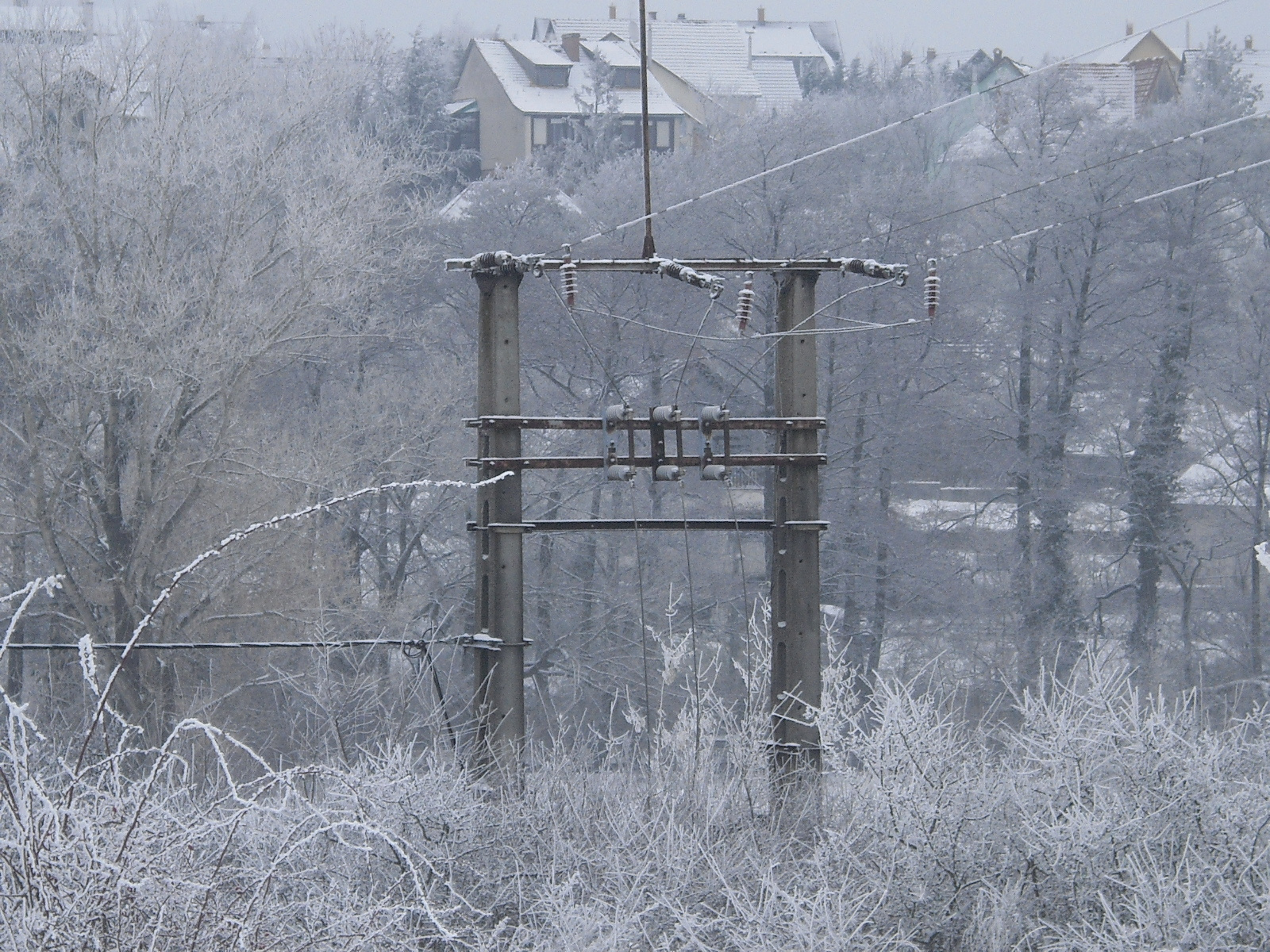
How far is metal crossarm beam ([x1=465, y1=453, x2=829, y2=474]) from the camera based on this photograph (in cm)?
831

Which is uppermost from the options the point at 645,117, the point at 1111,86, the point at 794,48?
the point at 794,48

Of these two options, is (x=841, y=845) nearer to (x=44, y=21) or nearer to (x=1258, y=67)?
(x=44, y=21)

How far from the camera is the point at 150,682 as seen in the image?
2100 cm

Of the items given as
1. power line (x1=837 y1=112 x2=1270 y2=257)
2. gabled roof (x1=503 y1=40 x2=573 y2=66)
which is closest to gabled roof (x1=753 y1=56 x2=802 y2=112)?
gabled roof (x1=503 y1=40 x2=573 y2=66)

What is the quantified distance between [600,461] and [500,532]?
75cm

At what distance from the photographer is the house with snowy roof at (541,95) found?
45.6 metres

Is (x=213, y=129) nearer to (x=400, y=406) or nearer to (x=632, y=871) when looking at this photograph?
(x=400, y=406)

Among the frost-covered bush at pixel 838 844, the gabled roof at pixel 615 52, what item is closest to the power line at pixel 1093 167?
the frost-covered bush at pixel 838 844

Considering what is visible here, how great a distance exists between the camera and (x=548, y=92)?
47469 mm

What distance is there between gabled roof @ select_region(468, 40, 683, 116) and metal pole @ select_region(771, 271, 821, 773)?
36042 mm

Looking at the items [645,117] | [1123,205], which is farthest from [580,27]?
[645,117]

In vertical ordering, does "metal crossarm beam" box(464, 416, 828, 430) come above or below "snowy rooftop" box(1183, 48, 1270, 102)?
below

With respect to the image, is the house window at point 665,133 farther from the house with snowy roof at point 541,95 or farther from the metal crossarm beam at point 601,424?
the metal crossarm beam at point 601,424

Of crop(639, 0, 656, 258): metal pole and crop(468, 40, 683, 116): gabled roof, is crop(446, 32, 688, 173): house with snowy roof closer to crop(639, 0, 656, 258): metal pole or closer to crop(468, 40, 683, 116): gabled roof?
crop(468, 40, 683, 116): gabled roof
